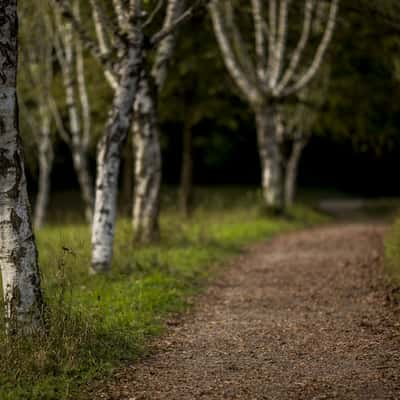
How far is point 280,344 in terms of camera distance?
725cm

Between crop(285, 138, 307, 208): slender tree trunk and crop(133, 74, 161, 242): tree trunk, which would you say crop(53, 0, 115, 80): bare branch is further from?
crop(285, 138, 307, 208): slender tree trunk

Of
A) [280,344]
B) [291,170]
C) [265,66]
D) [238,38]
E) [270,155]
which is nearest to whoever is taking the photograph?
[280,344]

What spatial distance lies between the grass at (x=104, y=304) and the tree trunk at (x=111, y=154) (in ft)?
1.04

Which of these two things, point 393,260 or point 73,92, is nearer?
point 393,260

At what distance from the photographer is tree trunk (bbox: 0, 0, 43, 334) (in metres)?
6.34

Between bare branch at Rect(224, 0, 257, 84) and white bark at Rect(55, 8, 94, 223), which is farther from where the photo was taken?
white bark at Rect(55, 8, 94, 223)


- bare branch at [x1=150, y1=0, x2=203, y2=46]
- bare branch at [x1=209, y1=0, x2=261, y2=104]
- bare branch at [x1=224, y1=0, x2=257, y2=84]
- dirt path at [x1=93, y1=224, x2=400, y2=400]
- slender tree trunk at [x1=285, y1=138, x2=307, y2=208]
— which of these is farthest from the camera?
slender tree trunk at [x1=285, y1=138, x2=307, y2=208]

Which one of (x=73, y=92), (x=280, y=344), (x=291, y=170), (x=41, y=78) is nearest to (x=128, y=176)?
(x=73, y=92)

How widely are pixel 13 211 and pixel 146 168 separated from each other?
25.3 feet

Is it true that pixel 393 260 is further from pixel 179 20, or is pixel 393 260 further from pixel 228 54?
pixel 228 54

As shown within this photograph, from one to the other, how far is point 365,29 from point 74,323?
65.5 ft

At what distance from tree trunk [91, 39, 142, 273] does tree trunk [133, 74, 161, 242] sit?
10.7ft

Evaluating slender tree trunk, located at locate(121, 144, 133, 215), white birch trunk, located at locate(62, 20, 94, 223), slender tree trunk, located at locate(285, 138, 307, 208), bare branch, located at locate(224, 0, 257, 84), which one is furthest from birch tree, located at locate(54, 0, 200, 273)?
slender tree trunk, located at locate(285, 138, 307, 208)

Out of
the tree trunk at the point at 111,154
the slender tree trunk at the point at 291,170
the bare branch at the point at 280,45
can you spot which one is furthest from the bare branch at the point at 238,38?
the tree trunk at the point at 111,154
